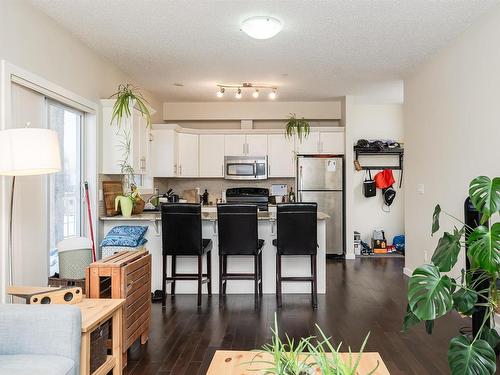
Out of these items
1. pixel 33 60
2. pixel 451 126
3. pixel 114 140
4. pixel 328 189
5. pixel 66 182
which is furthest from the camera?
pixel 328 189

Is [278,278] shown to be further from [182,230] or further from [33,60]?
[33,60]

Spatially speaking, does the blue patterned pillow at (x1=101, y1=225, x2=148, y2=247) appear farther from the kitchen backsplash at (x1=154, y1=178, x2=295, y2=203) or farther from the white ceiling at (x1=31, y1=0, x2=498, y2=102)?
the kitchen backsplash at (x1=154, y1=178, x2=295, y2=203)

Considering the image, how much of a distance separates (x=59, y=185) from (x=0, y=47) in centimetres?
142

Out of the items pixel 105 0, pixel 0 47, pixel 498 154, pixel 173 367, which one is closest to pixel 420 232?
pixel 498 154

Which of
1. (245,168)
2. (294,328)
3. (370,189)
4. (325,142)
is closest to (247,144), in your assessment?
(245,168)

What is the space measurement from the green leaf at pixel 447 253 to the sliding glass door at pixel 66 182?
332 centimetres

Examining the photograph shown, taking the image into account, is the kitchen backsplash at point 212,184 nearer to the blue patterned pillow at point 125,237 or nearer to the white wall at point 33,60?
the white wall at point 33,60

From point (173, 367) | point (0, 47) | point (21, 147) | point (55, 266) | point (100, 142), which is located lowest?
point (173, 367)

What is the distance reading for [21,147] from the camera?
7.24ft

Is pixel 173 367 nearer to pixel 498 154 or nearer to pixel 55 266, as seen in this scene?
pixel 55 266

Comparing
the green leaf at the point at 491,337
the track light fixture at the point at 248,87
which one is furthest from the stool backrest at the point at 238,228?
the track light fixture at the point at 248,87

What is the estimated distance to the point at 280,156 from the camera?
22.6 ft

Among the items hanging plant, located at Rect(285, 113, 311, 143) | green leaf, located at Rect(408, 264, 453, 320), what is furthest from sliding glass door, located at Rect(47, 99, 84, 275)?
hanging plant, located at Rect(285, 113, 311, 143)

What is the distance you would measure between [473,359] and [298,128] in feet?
16.7
